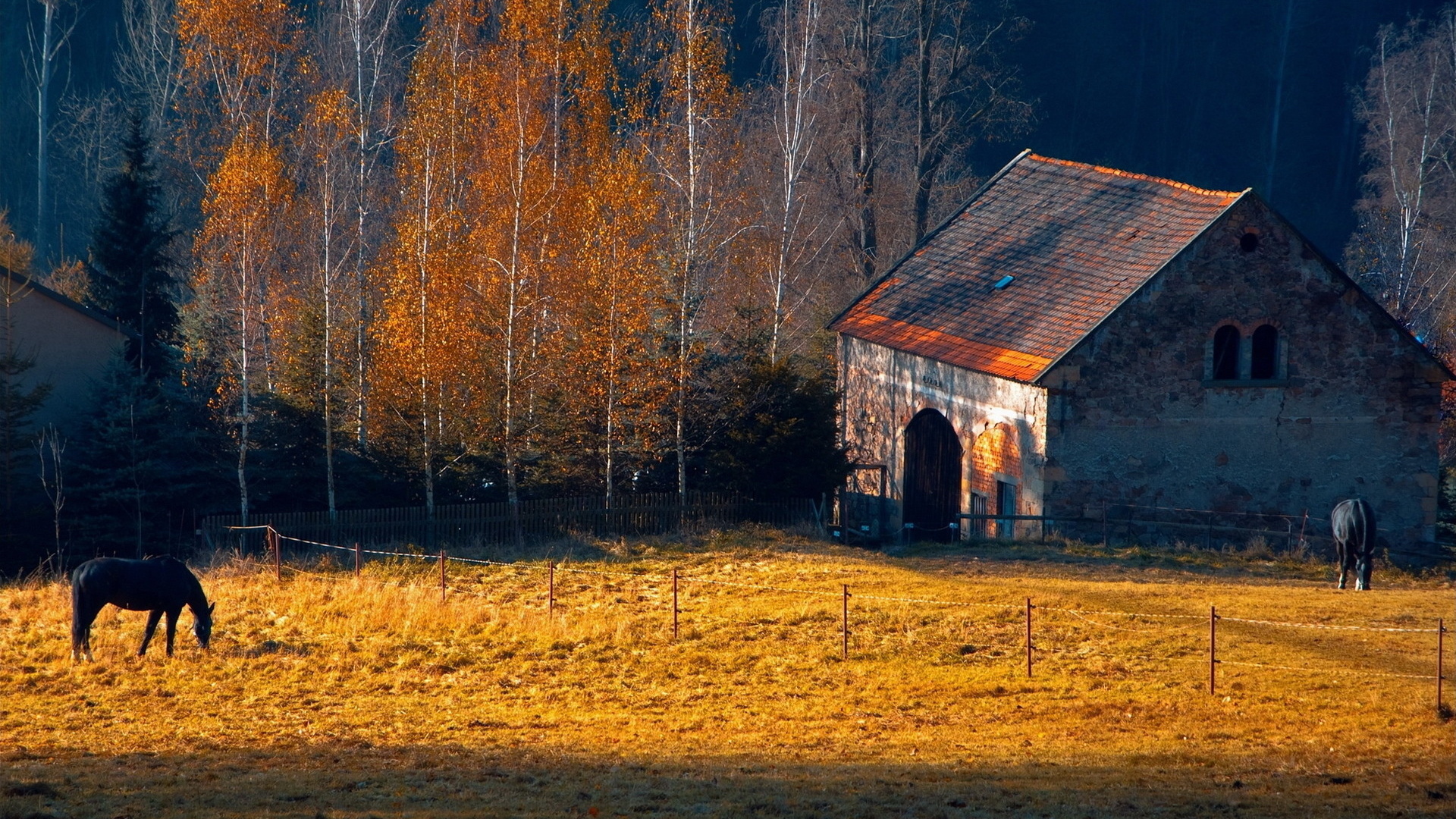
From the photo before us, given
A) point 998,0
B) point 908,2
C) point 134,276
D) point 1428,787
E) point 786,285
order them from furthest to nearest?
point 998,0 → point 908,2 → point 786,285 → point 134,276 → point 1428,787

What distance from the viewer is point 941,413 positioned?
2903 cm

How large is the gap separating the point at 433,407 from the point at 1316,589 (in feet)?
54.8

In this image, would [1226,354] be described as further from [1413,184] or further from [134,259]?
[1413,184]

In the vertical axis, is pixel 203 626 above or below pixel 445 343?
below

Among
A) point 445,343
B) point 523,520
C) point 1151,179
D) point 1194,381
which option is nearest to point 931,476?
point 1194,381

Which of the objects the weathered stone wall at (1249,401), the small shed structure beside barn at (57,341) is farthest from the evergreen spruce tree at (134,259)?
the weathered stone wall at (1249,401)

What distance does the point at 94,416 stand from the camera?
1070 inches

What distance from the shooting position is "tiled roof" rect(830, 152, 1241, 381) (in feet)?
85.8

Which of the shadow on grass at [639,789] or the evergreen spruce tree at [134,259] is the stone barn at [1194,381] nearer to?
the shadow on grass at [639,789]

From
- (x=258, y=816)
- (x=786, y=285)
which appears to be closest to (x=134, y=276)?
(x=786, y=285)

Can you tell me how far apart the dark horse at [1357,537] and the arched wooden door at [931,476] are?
884 cm

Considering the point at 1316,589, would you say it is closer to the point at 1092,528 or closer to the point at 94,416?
the point at 1092,528

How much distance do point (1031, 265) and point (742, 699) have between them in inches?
652

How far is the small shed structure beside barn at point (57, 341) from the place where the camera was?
28031 mm
